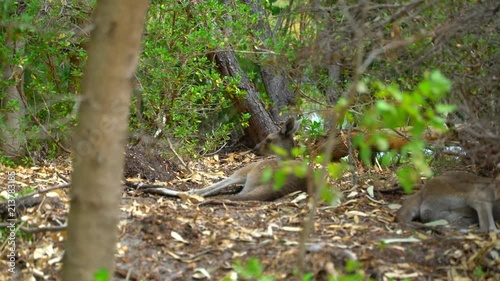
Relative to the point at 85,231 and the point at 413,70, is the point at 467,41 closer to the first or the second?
the point at 413,70

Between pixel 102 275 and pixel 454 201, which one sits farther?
pixel 454 201

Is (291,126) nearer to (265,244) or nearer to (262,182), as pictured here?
(262,182)

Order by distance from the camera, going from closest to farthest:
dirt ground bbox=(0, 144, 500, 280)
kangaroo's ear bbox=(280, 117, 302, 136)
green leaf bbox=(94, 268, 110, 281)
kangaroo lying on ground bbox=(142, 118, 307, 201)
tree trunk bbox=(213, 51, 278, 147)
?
green leaf bbox=(94, 268, 110, 281) < dirt ground bbox=(0, 144, 500, 280) < kangaroo lying on ground bbox=(142, 118, 307, 201) < kangaroo's ear bbox=(280, 117, 302, 136) < tree trunk bbox=(213, 51, 278, 147)

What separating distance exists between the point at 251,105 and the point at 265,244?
6129mm

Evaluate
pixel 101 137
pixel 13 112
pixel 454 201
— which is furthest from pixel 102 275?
pixel 13 112

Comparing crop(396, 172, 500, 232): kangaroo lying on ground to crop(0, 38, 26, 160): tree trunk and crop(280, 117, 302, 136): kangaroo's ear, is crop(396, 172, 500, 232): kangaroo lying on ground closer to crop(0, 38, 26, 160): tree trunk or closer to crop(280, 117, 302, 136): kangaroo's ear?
crop(280, 117, 302, 136): kangaroo's ear

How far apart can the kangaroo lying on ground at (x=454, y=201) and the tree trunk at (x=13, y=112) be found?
520 cm

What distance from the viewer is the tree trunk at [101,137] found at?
3.51m

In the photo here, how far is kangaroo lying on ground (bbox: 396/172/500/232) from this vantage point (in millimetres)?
6418

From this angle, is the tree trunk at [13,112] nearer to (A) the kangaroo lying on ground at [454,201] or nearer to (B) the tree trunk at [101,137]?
(A) the kangaroo lying on ground at [454,201]

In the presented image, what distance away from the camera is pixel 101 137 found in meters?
3.56

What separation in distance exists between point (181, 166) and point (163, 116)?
775 millimetres

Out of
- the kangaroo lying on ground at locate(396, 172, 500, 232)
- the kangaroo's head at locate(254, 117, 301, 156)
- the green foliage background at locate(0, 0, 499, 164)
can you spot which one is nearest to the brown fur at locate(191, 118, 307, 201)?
the kangaroo's head at locate(254, 117, 301, 156)

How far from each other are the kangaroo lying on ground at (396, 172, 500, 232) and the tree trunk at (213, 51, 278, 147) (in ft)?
17.8
